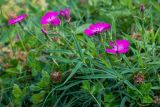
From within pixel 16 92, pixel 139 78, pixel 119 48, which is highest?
pixel 119 48

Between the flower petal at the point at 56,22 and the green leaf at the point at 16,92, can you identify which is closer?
the flower petal at the point at 56,22

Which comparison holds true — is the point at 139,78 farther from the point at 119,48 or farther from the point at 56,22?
the point at 56,22

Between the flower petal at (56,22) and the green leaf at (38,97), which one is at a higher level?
the flower petal at (56,22)

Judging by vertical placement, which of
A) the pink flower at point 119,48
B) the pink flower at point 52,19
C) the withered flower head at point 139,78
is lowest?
the withered flower head at point 139,78

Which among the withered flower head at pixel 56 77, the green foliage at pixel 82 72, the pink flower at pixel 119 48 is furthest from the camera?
the withered flower head at pixel 56 77

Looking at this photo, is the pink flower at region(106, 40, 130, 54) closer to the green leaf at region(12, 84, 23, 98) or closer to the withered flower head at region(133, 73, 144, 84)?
the withered flower head at region(133, 73, 144, 84)

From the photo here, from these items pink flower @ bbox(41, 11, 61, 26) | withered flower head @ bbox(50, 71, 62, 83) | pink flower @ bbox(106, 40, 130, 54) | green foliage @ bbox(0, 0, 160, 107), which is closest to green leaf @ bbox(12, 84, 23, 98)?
green foliage @ bbox(0, 0, 160, 107)

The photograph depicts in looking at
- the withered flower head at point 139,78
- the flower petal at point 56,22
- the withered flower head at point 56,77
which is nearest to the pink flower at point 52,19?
the flower petal at point 56,22

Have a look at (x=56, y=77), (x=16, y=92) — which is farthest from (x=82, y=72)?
(x=16, y=92)

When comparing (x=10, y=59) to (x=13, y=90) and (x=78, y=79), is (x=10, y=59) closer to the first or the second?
(x=13, y=90)

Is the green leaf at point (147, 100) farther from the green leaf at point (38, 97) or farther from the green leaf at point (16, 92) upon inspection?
the green leaf at point (16, 92)

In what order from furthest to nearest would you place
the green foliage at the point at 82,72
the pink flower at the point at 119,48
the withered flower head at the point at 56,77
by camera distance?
the withered flower head at the point at 56,77 → the green foliage at the point at 82,72 → the pink flower at the point at 119,48

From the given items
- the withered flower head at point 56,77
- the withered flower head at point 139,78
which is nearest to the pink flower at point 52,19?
the withered flower head at point 56,77
